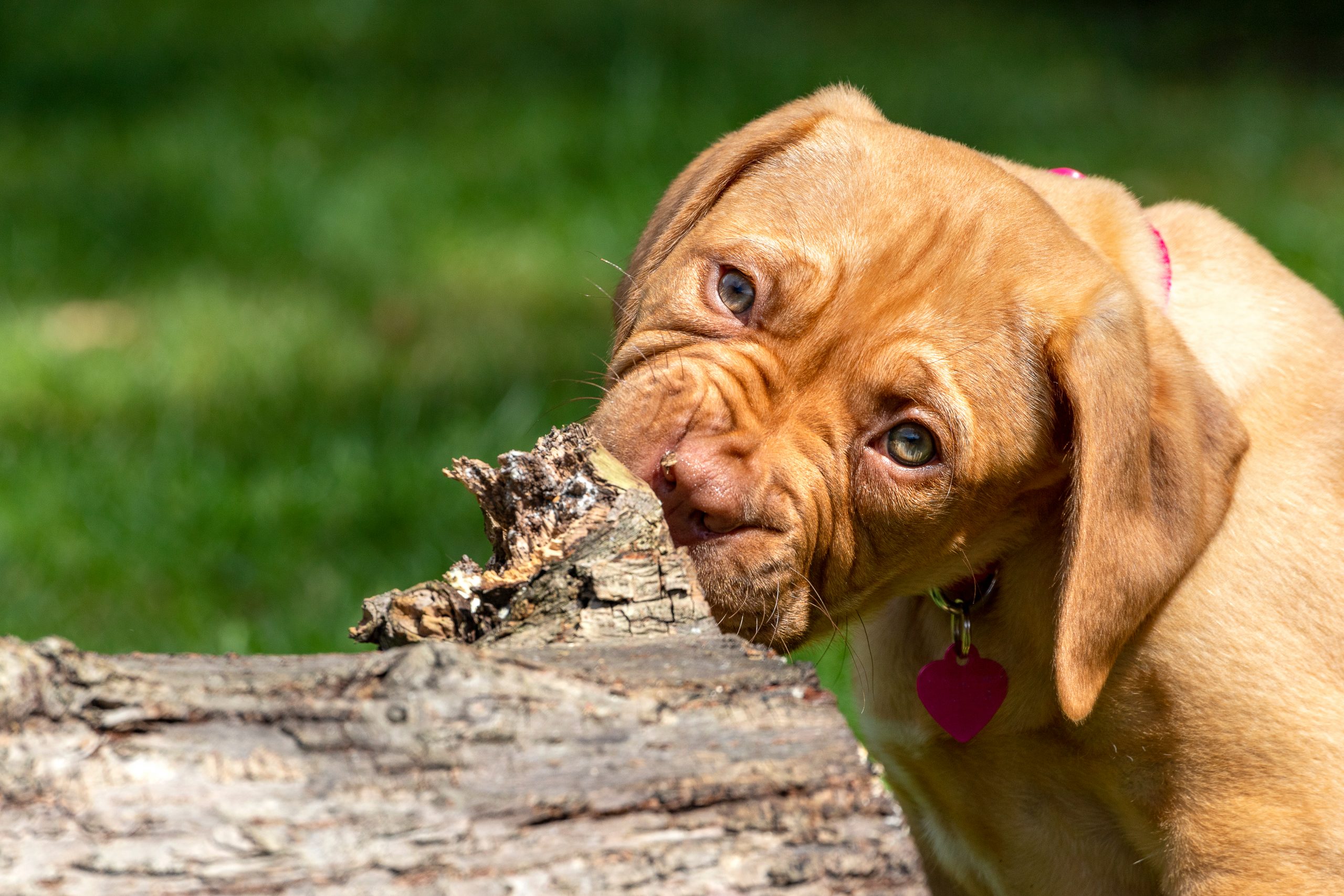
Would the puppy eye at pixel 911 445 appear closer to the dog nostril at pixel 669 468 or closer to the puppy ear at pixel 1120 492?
the puppy ear at pixel 1120 492

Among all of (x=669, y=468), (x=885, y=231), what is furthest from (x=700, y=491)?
(x=885, y=231)

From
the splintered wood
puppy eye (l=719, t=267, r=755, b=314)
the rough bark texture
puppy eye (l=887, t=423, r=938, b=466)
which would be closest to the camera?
the rough bark texture

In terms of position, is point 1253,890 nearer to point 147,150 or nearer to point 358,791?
point 358,791

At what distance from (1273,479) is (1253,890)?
0.88 metres

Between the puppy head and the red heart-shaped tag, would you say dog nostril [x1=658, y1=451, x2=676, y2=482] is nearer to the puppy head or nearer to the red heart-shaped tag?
the puppy head

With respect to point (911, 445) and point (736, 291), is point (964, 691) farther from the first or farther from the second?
point (736, 291)

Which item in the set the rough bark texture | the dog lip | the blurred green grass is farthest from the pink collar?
the blurred green grass

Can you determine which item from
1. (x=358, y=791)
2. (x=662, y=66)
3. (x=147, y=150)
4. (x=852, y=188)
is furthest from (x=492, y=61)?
(x=358, y=791)

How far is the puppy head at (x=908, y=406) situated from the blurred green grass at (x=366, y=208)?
6.91 feet

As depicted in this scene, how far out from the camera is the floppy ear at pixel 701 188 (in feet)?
11.5

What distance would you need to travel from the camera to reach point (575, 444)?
2525 mm

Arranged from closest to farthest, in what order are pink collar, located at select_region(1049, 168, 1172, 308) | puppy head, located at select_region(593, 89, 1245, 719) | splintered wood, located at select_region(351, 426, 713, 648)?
splintered wood, located at select_region(351, 426, 713, 648), puppy head, located at select_region(593, 89, 1245, 719), pink collar, located at select_region(1049, 168, 1172, 308)

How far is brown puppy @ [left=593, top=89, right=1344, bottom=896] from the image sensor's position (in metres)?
2.89

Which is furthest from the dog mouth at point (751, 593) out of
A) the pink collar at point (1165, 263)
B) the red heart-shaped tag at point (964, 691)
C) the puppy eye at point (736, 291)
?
the pink collar at point (1165, 263)
